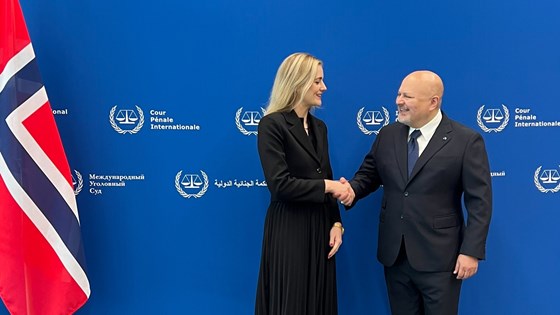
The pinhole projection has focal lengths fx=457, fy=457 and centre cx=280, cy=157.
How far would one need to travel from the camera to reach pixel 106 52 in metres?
2.61

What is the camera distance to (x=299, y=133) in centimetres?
213

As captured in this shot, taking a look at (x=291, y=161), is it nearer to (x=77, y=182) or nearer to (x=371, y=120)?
(x=371, y=120)

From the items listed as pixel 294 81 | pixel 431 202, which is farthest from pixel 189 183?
pixel 431 202

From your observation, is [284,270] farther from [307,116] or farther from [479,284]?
[479,284]

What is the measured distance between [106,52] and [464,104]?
2.07 meters

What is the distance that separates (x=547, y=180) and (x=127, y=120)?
8.12 feet

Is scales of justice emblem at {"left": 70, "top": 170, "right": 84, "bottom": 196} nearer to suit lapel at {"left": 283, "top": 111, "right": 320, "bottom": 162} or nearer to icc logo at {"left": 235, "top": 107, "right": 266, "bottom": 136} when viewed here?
icc logo at {"left": 235, "top": 107, "right": 266, "bottom": 136}

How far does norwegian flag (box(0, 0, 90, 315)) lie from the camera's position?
225 centimetres

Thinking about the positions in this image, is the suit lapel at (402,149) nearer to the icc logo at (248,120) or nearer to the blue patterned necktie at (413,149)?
the blue patterned necktie at (413,149)

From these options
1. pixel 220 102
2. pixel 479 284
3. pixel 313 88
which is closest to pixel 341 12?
pixel 313 88

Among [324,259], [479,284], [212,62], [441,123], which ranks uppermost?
[212,62]

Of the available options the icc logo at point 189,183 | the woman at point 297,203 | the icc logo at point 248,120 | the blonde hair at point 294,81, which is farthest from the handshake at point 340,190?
the icc logo at point 189,183

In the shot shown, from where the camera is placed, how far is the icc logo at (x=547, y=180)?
268 centimetres

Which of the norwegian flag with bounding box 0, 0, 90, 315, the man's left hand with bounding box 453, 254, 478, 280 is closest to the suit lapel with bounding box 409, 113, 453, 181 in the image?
the man's left hand with bounding box 453, 254, 478, 280
